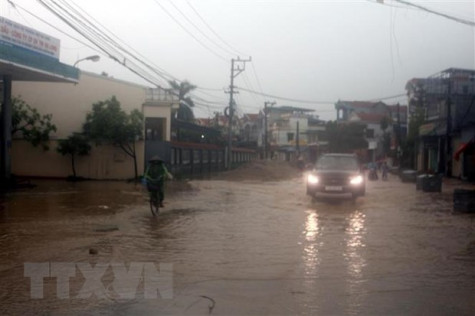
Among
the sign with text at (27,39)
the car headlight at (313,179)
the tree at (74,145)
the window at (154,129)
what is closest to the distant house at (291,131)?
the window at (154,129)

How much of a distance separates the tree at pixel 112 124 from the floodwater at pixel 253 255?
12603 mm

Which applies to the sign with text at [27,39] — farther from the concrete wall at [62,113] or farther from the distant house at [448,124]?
the distant house at [448,124]

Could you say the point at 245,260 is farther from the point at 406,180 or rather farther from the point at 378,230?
the point at 406,180

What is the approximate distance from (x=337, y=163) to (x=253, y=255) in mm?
12420

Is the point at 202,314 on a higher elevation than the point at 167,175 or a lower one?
lower

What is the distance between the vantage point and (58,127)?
110ft

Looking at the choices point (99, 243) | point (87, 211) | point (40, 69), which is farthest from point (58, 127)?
point (99, 243)

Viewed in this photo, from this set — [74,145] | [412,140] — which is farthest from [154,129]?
[412,140]

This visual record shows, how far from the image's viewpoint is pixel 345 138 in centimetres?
6756

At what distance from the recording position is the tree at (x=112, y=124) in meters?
31.7

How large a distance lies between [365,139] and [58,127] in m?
45.3

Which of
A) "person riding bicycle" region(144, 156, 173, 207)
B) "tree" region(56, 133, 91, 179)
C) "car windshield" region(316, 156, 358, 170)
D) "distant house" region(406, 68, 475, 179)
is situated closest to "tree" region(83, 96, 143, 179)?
"tree" region(56, 133, 91, 179)

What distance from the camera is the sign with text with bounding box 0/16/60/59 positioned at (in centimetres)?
2158

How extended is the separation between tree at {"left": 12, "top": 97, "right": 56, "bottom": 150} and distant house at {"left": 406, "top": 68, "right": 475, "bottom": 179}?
23650mm
